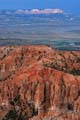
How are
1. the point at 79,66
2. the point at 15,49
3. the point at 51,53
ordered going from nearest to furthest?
the point at 79,66, the point at 51,53, the point at 15,49

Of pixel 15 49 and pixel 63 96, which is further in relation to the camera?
pixel 15 49

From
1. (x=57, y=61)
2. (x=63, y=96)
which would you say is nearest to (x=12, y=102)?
(x=63, y=96)

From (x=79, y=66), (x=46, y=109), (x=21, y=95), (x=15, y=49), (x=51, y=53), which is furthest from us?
(x=15, y=49)

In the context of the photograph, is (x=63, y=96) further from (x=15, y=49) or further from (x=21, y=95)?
(x=15, y=49)

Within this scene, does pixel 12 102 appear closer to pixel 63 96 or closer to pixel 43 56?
pixel 63 96

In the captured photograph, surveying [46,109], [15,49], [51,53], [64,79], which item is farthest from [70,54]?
[46,109]

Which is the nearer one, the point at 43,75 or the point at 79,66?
the point at 43,75

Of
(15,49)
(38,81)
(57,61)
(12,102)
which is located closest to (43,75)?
(38,81)


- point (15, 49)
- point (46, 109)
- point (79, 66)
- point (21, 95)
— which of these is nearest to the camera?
point (46, 109)

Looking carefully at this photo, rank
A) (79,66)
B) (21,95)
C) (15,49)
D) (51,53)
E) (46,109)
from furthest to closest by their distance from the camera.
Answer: (15,49) < (51,53) < (79,66) < (21,95) < (46,109)
